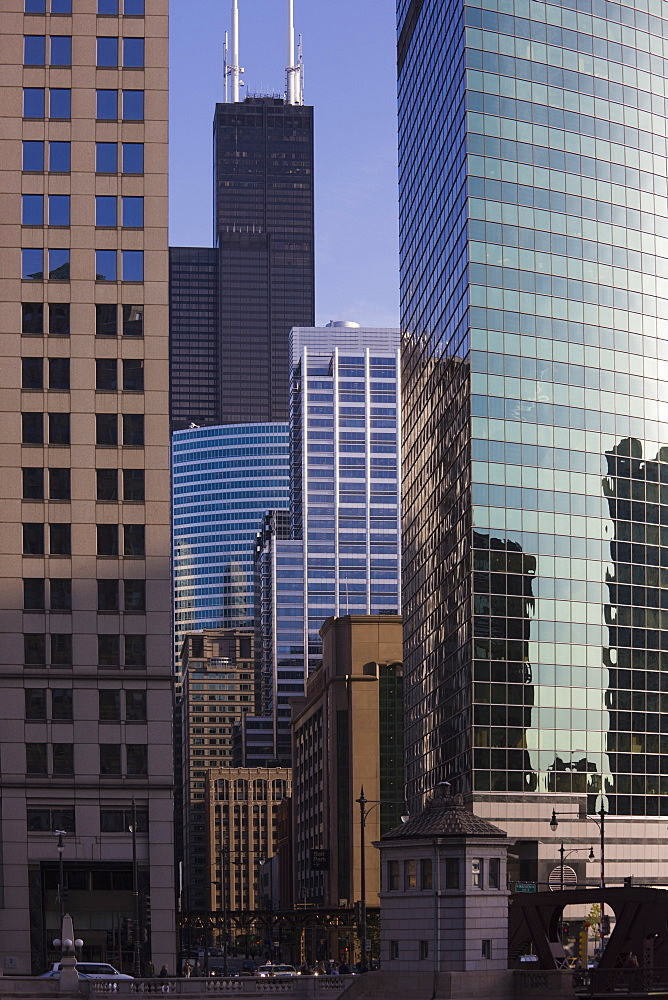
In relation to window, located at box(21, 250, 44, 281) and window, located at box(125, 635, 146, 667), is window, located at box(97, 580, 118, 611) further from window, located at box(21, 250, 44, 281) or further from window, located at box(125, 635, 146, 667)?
window, located at box(21, 250, 44, 281)

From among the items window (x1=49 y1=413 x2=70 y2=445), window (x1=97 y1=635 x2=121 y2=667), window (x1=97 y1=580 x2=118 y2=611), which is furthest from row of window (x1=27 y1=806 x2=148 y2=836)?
window (x1=49 y1=413 x2=70 y2=445)

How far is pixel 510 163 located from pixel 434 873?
80.3 m

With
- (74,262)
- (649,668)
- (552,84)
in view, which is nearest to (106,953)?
(74,262)

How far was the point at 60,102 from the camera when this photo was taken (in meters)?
100

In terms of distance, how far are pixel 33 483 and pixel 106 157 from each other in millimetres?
20318

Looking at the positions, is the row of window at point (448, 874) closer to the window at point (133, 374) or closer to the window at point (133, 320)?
the window at point (133, 374)

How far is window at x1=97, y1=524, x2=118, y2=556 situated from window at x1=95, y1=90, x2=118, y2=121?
25.0m

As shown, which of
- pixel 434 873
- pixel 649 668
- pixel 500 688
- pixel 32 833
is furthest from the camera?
pixel 649 668

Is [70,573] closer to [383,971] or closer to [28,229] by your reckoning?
[28,229]

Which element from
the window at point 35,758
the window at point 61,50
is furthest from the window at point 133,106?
the window at point 35,758

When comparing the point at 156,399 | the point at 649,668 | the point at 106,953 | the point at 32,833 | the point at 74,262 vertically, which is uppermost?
the point at 74,262

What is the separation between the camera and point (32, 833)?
302ft

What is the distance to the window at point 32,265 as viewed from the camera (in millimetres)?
98938

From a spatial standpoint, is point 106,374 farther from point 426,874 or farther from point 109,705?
point 426,874
